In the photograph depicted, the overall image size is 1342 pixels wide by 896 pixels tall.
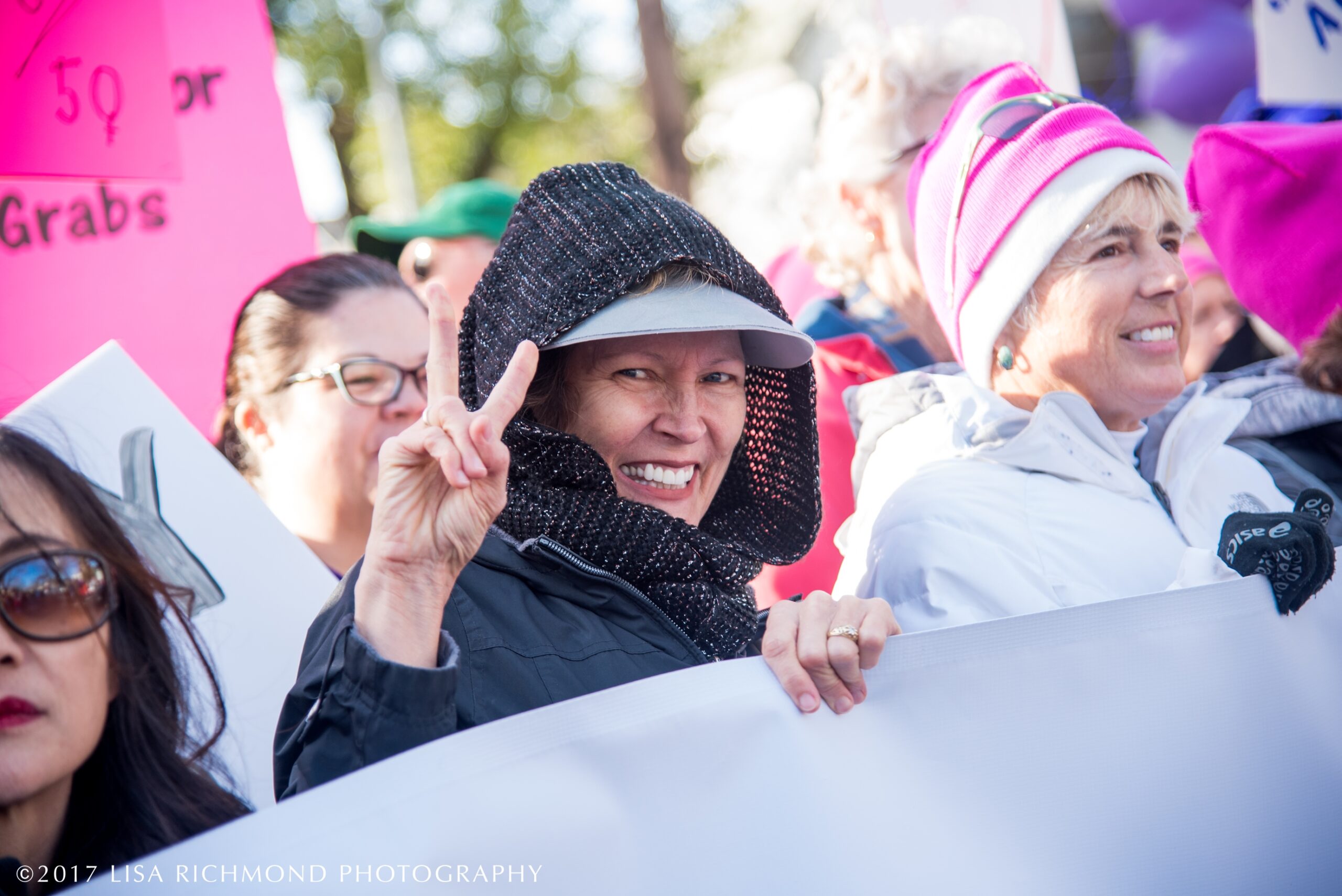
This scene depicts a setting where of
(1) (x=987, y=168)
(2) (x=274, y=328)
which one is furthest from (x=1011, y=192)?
(2) (x=274, y=328)

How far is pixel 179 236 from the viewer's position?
2893 mm

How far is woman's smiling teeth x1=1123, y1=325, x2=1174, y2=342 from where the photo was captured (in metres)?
2.32

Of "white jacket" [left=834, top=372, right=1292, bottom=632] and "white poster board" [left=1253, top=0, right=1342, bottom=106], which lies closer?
"white jacket" [left=834, top=372, right=1292, bottom=632]

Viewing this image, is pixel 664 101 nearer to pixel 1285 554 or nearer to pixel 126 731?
pixel 1285 554

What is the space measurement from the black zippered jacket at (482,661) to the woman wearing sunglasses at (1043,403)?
45cm

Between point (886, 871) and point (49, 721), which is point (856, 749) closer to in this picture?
point (886, 871)

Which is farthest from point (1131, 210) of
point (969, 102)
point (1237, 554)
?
point (1237, 554)

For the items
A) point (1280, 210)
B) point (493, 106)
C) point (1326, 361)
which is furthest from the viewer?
point (493, 106)

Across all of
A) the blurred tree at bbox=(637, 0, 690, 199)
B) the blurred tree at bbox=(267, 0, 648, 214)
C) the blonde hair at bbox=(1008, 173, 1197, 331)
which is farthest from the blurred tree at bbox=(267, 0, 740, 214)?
the blonde hair at bbox=(1008, 173, 1197, 331)

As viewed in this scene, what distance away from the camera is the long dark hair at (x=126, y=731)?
1588 millimetres

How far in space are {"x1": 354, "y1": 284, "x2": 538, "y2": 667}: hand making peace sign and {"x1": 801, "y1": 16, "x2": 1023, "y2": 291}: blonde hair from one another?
2.24m

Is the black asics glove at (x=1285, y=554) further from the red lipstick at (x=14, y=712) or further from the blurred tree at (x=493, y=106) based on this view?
the blurred tree at (x=493, y=106)

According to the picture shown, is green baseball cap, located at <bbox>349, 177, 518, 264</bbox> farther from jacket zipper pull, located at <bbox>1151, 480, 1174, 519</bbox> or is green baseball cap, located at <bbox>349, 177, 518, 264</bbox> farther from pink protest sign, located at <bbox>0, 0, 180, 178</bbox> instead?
jacket zipper pull, located at <bbox>1151, 480, 1174, 519</bbox>

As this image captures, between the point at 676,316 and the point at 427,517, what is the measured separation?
0.59m
